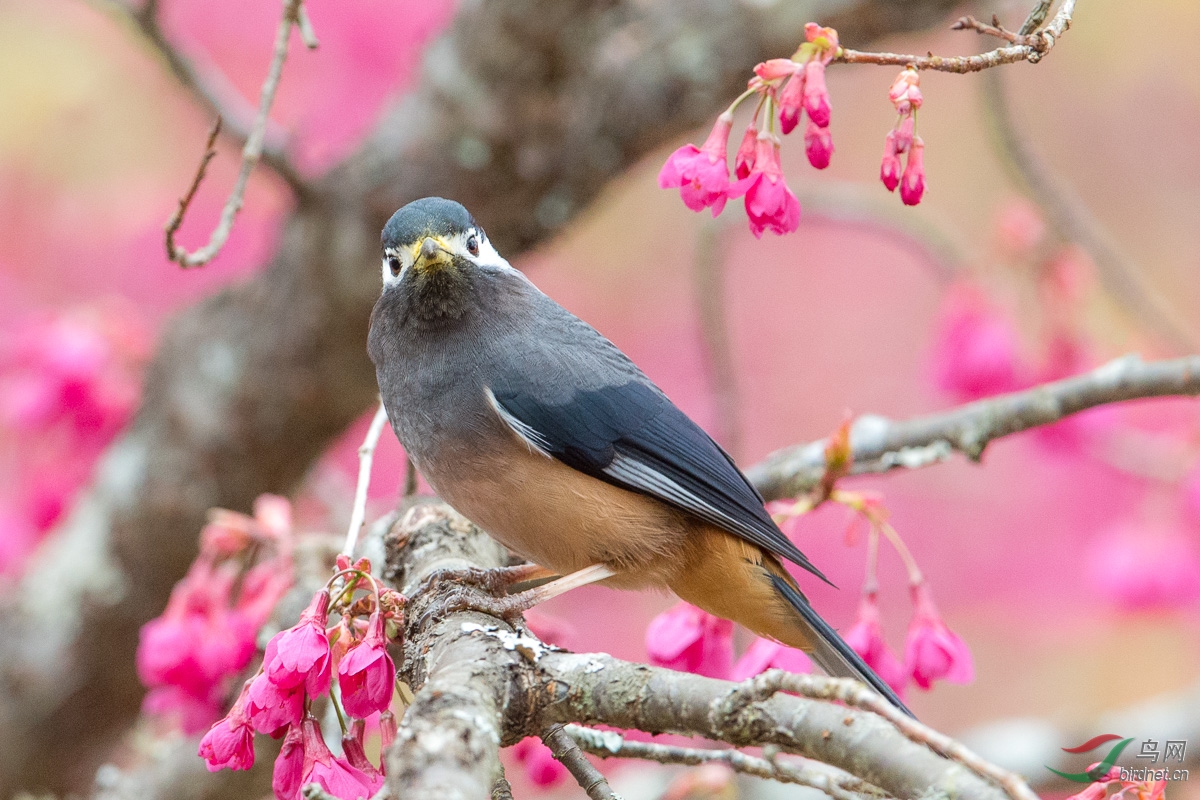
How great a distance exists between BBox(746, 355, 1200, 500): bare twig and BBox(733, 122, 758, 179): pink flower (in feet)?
4.13

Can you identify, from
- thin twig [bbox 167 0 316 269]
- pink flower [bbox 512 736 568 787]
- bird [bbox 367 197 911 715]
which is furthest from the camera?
pink flower [bbox 512 736 568 787]

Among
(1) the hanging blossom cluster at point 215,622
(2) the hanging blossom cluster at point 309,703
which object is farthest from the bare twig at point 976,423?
(2) the hanging blossom cluster at point 309,703

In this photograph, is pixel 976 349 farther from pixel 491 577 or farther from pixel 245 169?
pixel 245 169

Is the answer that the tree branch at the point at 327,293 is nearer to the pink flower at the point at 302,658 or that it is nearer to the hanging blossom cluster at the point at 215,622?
the hanging blossom cluster at the point at 215,622

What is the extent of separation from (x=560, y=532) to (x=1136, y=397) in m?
1.52

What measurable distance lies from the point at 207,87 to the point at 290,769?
7.65 ft

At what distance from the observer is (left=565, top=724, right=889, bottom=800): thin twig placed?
1.91 m

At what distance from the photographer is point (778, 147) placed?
7.14 ft

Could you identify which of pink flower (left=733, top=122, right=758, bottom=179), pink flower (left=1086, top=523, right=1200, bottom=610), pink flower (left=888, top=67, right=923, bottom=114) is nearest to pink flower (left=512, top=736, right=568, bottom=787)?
pink flower (left=733, top=122, right=758, bottom=179)

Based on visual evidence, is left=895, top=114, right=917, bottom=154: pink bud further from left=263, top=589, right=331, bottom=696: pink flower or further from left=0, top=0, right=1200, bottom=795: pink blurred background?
left=0, top=0, right=1200, bottom=795: pink blurred background

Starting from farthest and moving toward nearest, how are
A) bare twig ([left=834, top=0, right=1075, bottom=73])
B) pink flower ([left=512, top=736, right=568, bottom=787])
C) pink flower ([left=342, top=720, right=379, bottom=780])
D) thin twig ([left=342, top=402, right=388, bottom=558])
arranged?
pink flower ([left=512, top=736, right=568, bottom=787]) → thin twig ([left=342, top=402, right=388, bottom=558]) → pink flower ([left=342, top=720, right=379, bottom=780]) → bare twig ([left=834, top=0, right=1075, bottom=73])

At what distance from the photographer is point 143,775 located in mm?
3760

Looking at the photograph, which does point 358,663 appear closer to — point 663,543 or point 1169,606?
point 663,543

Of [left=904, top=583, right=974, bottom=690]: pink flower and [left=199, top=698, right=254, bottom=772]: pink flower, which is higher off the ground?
[left=904, top=583, right=974, bottom=690]: pink flower
